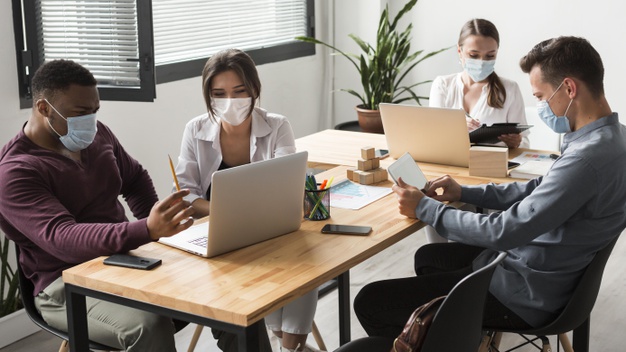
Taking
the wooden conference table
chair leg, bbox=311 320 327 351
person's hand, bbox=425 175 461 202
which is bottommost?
chair leg, bbox=311 320 327 351

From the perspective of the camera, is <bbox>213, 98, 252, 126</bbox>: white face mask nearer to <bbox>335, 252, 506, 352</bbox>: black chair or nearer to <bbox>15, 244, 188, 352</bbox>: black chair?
<bbox>15, 244, 188, 352</bbox>: black chair

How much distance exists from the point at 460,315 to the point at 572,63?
84cm

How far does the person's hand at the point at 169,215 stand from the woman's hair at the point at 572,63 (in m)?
1.07

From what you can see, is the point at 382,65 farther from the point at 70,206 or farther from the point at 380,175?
the point at 70,206

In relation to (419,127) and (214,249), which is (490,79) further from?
(214,249)

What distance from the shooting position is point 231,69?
2.95 metres

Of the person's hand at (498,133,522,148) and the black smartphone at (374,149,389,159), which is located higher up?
the person's hand at (498,133,522,148)

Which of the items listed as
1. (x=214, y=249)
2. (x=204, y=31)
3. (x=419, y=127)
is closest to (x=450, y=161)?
(x=419, y=127)

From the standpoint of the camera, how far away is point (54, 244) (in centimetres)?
230

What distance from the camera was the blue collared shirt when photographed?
7.17 ft

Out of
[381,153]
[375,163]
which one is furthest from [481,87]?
[375,163]

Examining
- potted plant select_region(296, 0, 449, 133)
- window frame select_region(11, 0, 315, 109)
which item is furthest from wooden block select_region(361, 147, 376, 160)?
potted plant select_region(296, 0, 449, 133)

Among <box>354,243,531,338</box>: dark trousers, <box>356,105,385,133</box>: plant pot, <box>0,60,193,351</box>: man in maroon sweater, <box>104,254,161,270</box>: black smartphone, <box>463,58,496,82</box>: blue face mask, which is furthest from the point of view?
<box>356,105,385,133</box>: plant pot

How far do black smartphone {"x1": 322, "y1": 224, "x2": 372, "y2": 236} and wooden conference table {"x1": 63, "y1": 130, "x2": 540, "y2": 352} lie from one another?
2 cm
